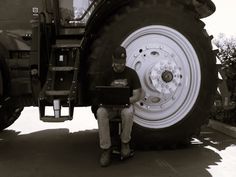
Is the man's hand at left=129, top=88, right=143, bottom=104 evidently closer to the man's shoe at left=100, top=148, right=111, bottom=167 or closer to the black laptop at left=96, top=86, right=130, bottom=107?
the black laptop at left=96, top=86, right=130, bottom=107

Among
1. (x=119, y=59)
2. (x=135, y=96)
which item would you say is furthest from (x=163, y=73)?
(x=119, y=59)

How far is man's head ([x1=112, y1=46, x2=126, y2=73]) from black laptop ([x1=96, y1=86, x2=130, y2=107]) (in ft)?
0.78

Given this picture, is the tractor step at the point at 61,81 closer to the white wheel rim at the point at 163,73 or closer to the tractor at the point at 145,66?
the tractor at the point at 145,66

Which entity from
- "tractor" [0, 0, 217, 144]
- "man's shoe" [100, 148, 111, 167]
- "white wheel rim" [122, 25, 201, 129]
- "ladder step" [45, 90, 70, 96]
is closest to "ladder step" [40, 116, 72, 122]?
"tractor" [0, 0, 217, 144]

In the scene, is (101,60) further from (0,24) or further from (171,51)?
(0,24)

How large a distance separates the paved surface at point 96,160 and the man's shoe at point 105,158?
0.06m

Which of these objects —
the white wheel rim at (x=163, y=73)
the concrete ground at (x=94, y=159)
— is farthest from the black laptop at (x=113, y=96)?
the concrete ground at (x=94, y=159)

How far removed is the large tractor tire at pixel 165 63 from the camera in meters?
4.80

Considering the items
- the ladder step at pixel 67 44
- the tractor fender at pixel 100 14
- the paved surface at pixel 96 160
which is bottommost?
the paved surface at pixel 96 160

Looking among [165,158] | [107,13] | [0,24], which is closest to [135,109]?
[165,158]

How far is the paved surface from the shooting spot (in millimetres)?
4133

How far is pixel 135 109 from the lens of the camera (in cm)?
486

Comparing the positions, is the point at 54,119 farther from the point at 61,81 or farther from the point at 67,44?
the point at 67,44

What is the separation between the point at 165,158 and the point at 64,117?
1.18 metres
